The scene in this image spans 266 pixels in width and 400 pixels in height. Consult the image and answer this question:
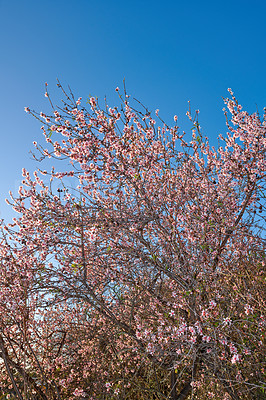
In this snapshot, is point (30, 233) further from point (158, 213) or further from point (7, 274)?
point (158, 213)

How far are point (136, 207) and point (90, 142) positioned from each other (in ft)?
4.09

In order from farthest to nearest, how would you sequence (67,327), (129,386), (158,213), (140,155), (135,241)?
(67,327), (129,386), (140,155), (135,241), (158,213)

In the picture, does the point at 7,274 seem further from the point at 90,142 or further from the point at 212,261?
the point at 212,261

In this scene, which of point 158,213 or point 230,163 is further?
point 230,163

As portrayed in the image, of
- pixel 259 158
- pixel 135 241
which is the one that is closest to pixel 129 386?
pixel 135 241

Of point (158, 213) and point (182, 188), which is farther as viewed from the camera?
point (182, 188)

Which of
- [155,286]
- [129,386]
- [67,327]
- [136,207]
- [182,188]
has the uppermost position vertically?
[182,188]

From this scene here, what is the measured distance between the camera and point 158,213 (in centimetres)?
500

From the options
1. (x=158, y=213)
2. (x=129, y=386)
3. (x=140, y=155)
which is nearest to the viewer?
(x=158, y=213)

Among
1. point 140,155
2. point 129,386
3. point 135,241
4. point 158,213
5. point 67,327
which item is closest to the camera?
point 158,213

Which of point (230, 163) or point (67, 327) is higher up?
point (230, 163)

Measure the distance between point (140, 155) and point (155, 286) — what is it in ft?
7.20

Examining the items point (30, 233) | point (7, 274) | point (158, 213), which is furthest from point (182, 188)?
point (7, 274)

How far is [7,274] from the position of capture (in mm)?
5008
